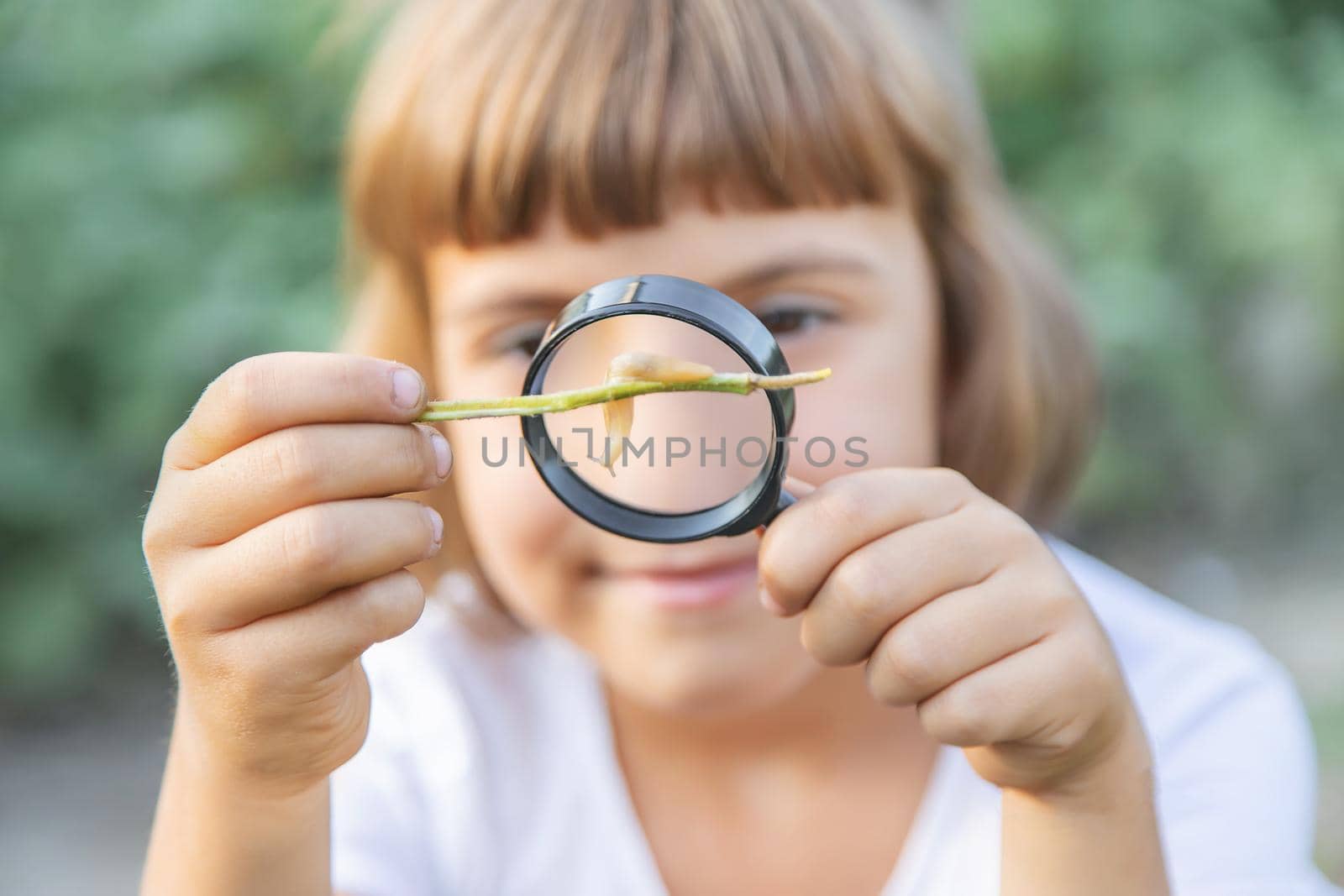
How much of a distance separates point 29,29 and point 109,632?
1.72m

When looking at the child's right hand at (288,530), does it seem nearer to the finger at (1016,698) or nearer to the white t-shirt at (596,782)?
the finger at (1016,698)

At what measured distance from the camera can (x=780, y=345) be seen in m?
1.62

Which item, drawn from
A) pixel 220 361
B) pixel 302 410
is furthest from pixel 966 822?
pixel 220 361

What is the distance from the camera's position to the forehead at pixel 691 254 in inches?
61.7

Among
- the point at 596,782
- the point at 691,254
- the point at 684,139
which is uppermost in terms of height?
the point at 684,139

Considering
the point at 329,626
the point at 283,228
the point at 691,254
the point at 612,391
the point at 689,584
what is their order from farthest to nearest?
the point at 283,228 → the point at 689,584 → the point at 691,254 → the point at 329,626 → the point at 612,391

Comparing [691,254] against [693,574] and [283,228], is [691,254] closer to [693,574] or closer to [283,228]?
[693,574]

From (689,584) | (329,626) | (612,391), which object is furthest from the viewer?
(689,584)

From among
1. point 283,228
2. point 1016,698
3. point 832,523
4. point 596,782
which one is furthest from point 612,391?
point 283,228

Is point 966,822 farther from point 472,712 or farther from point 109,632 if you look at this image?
point 109,632

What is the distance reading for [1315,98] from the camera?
11.5 ft

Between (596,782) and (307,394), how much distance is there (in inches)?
42.4

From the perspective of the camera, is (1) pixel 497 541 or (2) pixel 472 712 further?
(2) pixel 472 712

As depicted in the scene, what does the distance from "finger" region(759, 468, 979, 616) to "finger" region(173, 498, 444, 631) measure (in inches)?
13.3
